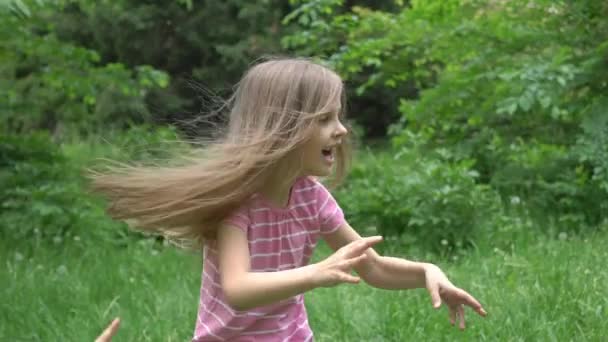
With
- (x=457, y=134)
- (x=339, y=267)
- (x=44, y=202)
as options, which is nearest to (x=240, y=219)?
(x=339, y=267)

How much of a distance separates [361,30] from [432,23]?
26.8 inches

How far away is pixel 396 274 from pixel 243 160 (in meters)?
0.52

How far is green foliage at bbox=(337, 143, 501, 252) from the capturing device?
203 inches

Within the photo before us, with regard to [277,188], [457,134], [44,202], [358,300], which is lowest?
[44,202]

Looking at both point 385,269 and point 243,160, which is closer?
point 243,160

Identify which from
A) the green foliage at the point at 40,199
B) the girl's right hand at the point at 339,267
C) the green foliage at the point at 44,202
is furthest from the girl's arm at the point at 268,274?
the green foliage at the point at 40,199

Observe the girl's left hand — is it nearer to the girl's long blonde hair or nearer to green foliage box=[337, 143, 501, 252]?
the girl's long blonde hair

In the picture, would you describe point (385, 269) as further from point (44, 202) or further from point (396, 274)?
point (44, 202)

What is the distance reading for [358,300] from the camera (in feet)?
12.7

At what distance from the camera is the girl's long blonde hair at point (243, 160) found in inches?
81.7

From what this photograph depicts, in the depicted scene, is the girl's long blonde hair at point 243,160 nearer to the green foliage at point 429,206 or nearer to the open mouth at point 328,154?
the open mouth at point 328,154

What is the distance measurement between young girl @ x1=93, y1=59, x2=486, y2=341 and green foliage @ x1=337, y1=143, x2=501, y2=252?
9.20ft

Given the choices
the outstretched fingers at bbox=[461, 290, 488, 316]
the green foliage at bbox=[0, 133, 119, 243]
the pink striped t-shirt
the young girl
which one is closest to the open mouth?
the young girl

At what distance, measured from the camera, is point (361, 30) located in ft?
21.4
